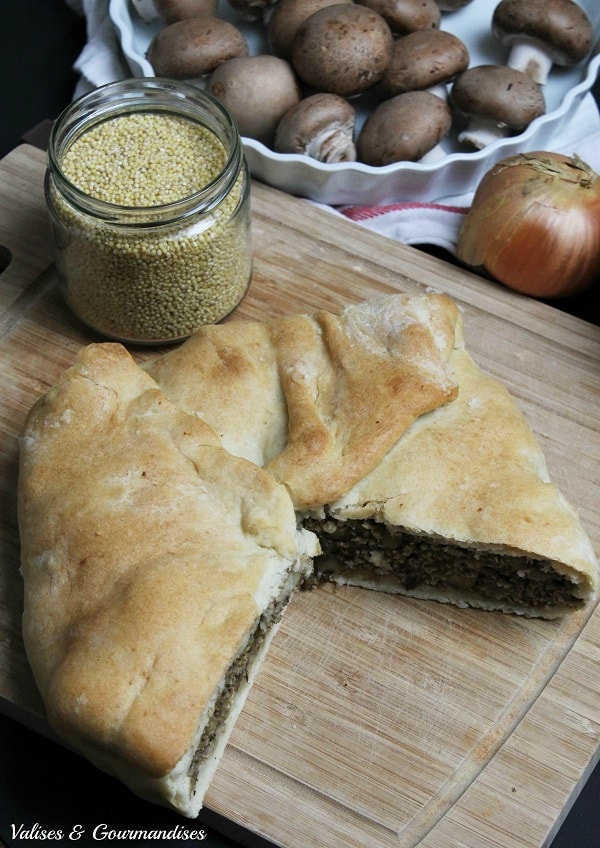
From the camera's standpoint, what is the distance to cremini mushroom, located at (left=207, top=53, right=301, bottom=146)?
4086 mm

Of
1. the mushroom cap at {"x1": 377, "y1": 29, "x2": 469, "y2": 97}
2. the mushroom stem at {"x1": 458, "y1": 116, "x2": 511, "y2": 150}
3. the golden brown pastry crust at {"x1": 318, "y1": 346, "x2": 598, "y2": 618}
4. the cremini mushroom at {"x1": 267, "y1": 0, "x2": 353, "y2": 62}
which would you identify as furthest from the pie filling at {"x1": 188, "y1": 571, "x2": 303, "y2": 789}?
the cremini mushroom at {"x1": 267, "y1": 0, "x2": 353, "y2": 62}

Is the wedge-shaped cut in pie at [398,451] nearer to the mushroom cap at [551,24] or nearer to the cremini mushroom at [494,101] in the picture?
the cremini mushroom at [494,101]

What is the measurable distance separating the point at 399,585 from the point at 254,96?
2.24 metres

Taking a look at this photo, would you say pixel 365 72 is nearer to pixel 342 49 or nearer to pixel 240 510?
pixel 342 49

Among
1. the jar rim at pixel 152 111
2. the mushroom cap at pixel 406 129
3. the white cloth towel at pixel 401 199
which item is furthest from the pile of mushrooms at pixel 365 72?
the jar rim at pixel 152 111

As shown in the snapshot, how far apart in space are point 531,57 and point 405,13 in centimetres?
62

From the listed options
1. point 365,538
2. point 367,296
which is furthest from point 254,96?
point 365,538

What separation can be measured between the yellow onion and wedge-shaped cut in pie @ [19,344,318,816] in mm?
1511

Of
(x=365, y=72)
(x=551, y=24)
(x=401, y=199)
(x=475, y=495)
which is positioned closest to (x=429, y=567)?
(x=475, y=495)

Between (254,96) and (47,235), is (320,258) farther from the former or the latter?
(47,235)

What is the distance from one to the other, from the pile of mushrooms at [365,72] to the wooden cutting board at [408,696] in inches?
44.0

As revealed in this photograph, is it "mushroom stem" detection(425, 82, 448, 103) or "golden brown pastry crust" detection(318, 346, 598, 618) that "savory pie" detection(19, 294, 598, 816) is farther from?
"mushroom stem" detection(425, 82, 448, 103)

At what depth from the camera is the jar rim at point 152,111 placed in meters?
3.03

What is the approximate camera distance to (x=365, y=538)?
311cm
